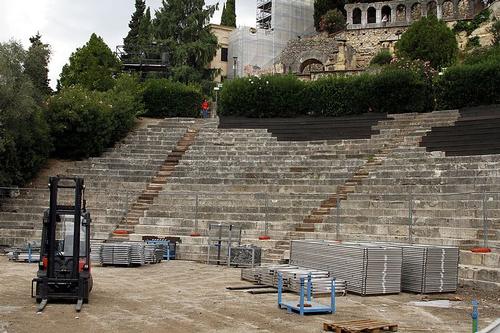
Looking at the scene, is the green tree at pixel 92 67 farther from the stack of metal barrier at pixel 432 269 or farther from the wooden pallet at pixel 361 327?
the wooden pallet at pixel 361 327

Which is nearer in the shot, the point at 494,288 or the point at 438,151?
the point at 494,288

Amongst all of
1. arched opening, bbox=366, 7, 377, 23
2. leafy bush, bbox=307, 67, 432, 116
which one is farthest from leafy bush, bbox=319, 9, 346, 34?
leafy bush, bbox=307, 67, 432, 116

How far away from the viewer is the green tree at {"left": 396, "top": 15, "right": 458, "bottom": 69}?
41219 millimetres

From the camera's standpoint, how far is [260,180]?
2611 cm

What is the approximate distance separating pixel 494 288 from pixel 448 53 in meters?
30.0

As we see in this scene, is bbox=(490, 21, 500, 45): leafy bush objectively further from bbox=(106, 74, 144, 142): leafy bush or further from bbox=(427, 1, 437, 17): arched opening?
bbox=(106, 74, 144, 142): leafy bush

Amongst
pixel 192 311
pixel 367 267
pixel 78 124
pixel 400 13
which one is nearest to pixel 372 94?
pixel 78 124

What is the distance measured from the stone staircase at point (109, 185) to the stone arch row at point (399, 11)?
93.5 ft

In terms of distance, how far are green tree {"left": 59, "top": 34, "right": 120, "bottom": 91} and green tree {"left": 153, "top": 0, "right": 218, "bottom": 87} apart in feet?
21.5

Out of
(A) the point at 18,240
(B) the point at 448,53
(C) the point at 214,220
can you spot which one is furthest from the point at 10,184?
(B) the point at 448,53

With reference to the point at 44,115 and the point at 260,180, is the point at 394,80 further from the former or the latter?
the point at 44,115

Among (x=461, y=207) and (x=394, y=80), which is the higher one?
(x=394, y=80)

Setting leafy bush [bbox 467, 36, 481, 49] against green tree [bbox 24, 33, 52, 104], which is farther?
leafy bush [bbox 467, 36, 481, 49]

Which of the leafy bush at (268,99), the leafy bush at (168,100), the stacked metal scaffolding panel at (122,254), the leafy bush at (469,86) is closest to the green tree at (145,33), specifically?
the leafy bush at (168,100)
